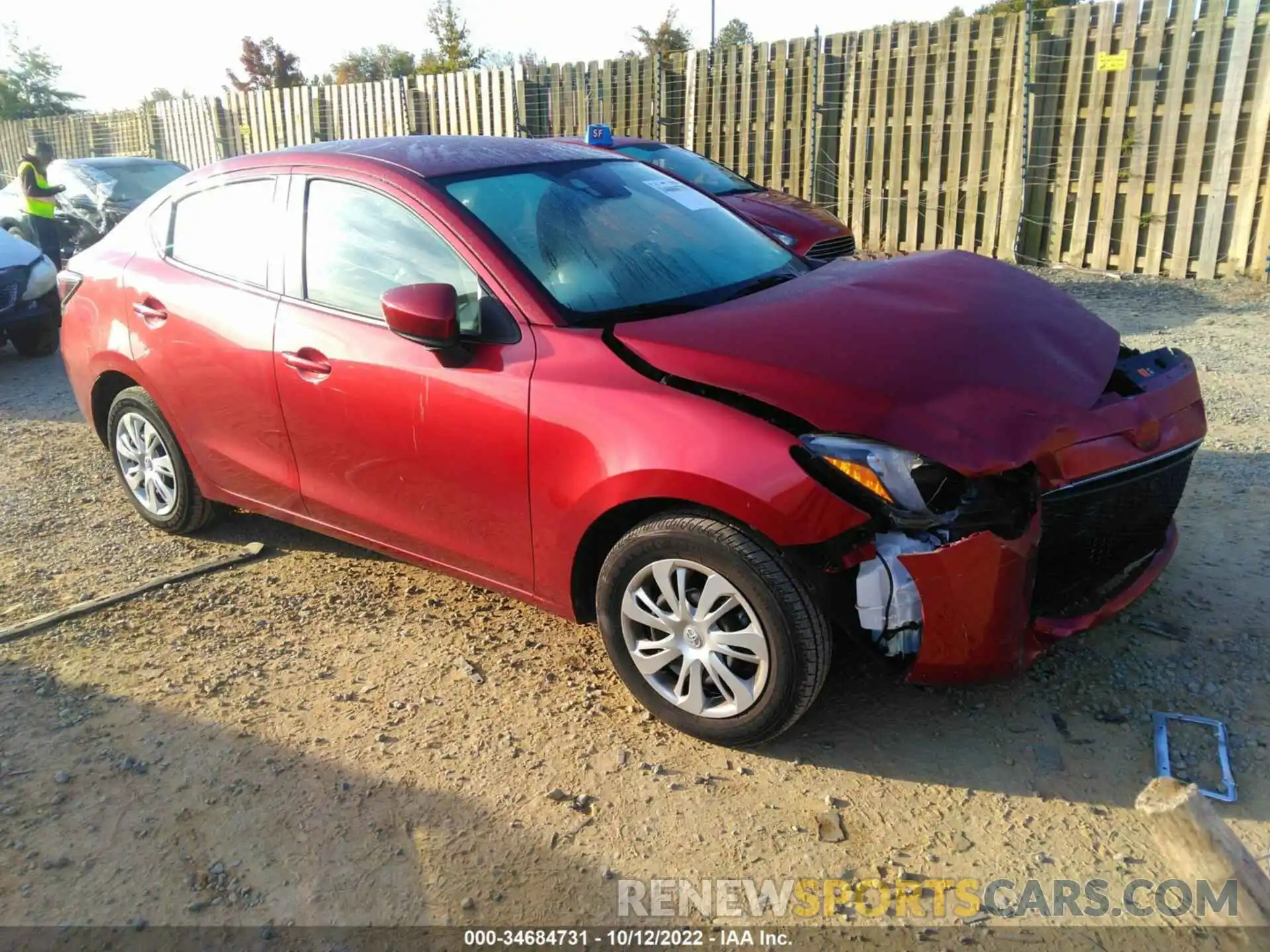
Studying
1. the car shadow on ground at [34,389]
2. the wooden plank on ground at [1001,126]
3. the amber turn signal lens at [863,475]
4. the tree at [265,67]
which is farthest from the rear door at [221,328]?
the tree at [265,67]

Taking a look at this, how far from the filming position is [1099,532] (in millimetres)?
3016

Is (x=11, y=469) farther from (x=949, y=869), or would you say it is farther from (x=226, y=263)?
(x=949, y=869)

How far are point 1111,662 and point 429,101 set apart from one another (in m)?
16.8

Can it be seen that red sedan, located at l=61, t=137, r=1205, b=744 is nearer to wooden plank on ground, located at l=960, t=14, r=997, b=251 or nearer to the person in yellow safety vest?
wooden plank on ground, located at l=960, t=14, r=997, b=251

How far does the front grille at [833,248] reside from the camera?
8453 mm

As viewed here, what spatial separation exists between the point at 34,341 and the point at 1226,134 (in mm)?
11274

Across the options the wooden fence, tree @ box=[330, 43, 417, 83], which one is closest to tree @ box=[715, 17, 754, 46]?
tree @ box=[330, 43, 417, 83]

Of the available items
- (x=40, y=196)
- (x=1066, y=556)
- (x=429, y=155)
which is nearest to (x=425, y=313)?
(x=429, y=155)

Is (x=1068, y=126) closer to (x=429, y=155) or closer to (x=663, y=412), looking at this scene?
(x=429, y=155)

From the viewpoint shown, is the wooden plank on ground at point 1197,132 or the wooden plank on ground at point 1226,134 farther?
the wooden plank on ground at point 1197,132

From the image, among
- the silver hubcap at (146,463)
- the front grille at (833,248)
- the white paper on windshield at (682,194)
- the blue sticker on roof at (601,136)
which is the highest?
the blue sticker on roof at (601,136)

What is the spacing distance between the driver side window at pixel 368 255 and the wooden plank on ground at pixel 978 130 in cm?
893

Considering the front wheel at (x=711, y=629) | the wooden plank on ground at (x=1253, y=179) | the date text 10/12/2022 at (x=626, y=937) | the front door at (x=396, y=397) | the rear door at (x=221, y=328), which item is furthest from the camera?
the wooden plank on ground at (x=1253, y=179)

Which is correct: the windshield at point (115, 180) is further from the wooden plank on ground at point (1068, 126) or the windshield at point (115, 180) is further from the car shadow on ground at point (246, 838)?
the car shadow on ground at point (246, 838)
